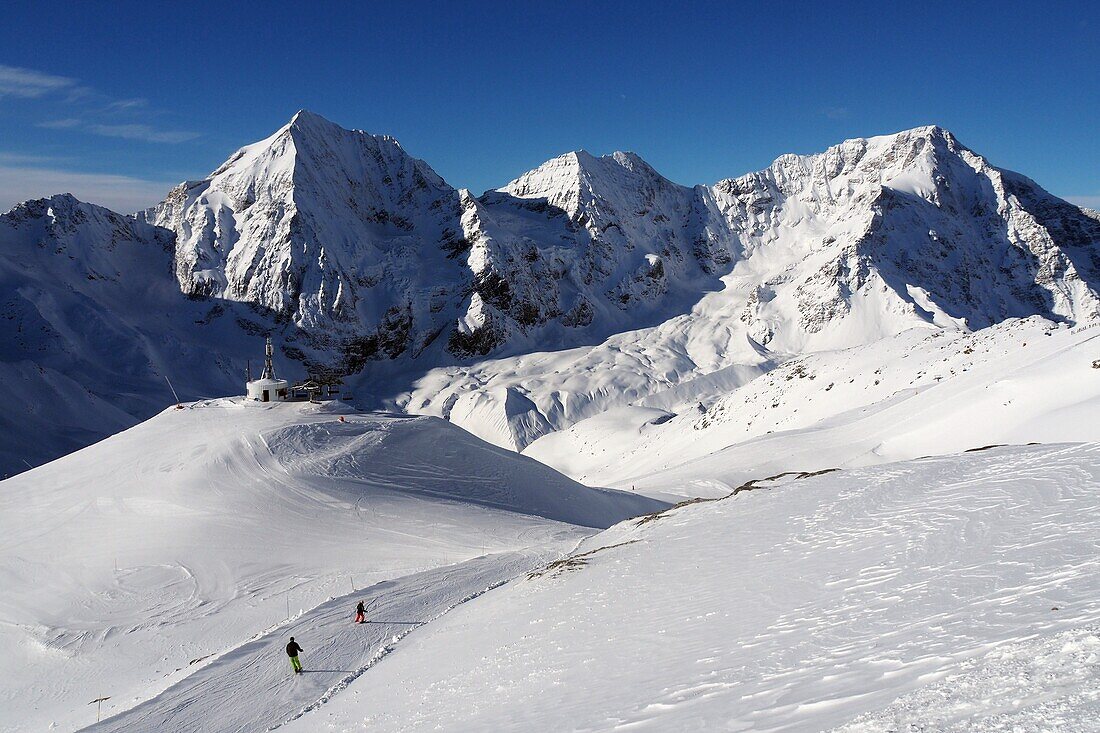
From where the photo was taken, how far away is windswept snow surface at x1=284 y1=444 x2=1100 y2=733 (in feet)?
18.6

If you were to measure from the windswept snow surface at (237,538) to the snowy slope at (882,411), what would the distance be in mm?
9133

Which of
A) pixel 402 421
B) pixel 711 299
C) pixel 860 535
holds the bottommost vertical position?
pixel 860 535

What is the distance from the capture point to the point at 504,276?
401 ft

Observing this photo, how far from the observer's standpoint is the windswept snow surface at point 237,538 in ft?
56.9

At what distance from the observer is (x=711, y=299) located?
13575 centimetres

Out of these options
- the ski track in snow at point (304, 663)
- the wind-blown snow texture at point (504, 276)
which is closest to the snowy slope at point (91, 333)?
the wind-blown snow texture at point (504, 276)

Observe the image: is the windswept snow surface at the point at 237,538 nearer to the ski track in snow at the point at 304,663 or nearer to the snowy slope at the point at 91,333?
the ski track in snow at the point at 304,663

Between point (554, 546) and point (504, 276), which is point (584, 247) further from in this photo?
point (554, 546)

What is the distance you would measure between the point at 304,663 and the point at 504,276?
109 m

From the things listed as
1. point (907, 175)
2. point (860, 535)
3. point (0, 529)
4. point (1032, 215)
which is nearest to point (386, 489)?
point (0, 529)

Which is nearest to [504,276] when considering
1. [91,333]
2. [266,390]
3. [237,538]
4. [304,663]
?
[91,333]

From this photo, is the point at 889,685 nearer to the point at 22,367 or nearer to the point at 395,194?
the point at 22,367

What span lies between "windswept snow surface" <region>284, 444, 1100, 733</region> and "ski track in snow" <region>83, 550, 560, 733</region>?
42.3 inches

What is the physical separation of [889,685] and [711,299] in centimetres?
13372
